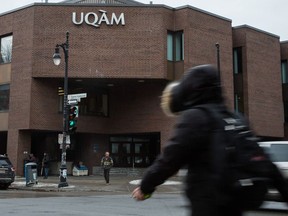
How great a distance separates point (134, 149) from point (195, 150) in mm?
35309

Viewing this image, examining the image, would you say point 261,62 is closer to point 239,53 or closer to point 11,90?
point 239,53

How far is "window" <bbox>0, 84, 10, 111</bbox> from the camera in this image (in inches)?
1328

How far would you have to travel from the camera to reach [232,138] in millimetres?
2713

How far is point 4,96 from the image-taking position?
3403 centimetres

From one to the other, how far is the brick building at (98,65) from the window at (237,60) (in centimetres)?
296

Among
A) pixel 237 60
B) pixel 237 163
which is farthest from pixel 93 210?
pixel 237 60

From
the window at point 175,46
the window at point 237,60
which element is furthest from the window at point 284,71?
the window at point 175,46

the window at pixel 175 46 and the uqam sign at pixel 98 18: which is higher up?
the uqam sign at pixel 98 18

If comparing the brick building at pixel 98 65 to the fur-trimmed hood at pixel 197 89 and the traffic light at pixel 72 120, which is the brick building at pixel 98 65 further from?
the fur-trimmed hood at pixel 197 89

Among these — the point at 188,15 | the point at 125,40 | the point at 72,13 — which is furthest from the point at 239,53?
the point at 72,13

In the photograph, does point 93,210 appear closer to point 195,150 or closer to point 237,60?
point 195,150

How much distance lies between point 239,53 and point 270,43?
A: 11.4 ft

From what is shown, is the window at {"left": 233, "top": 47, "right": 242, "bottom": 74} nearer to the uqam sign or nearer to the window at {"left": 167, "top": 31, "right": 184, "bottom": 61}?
the window at {"left": 167, "top": 31, "right": 184, "bottom": 61}

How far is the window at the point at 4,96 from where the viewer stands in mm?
33722
